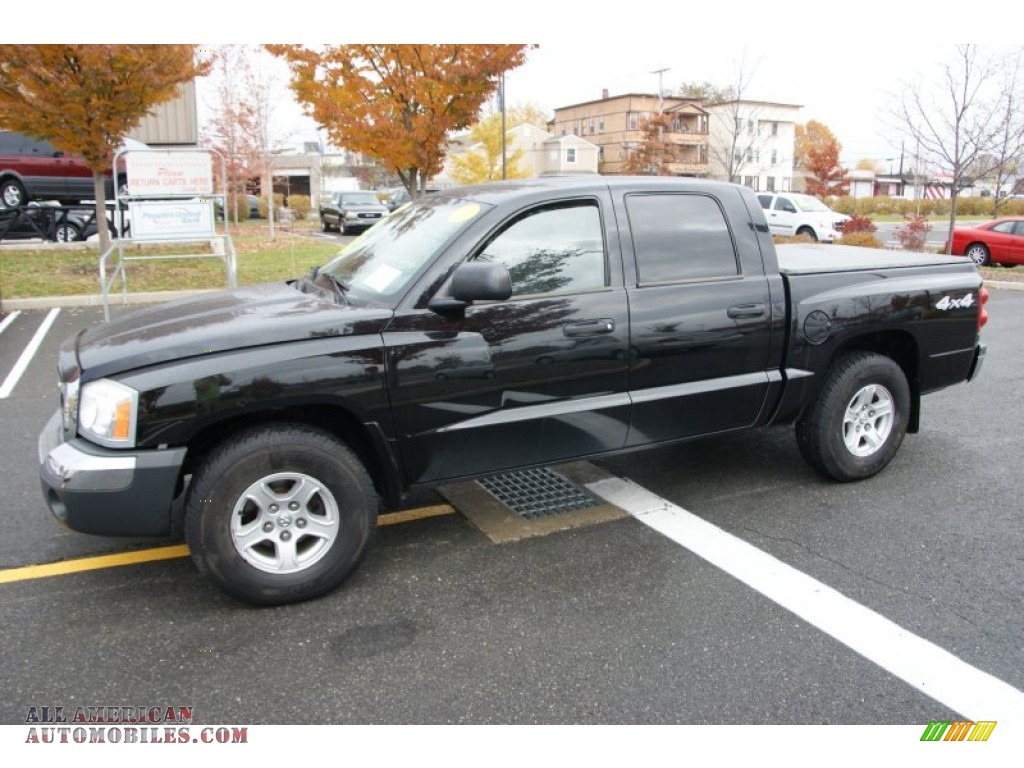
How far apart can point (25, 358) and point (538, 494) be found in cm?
626

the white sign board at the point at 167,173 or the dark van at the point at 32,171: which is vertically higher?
the dark van at the point at 32,171

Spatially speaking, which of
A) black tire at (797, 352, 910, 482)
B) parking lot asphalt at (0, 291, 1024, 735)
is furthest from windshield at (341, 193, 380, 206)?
black tire at (797, 352, 910, 482)

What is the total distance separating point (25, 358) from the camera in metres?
8.09

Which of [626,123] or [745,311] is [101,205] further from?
[626,123]

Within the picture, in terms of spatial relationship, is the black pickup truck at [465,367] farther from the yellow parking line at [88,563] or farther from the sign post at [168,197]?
the sign post at [168,197]

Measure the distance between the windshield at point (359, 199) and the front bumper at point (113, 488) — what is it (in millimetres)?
24913

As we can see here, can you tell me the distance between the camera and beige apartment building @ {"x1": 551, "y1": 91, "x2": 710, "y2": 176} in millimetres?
54875

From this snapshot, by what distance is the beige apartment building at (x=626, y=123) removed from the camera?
5488 cm

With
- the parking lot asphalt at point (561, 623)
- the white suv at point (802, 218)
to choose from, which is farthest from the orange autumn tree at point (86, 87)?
the white suv at point (802, 218)

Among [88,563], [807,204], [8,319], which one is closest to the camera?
[88,563]

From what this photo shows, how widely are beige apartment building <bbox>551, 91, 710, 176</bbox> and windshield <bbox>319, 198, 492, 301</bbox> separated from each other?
48.3 meters

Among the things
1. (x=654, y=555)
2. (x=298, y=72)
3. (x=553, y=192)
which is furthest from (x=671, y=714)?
(x=298, y=72)
